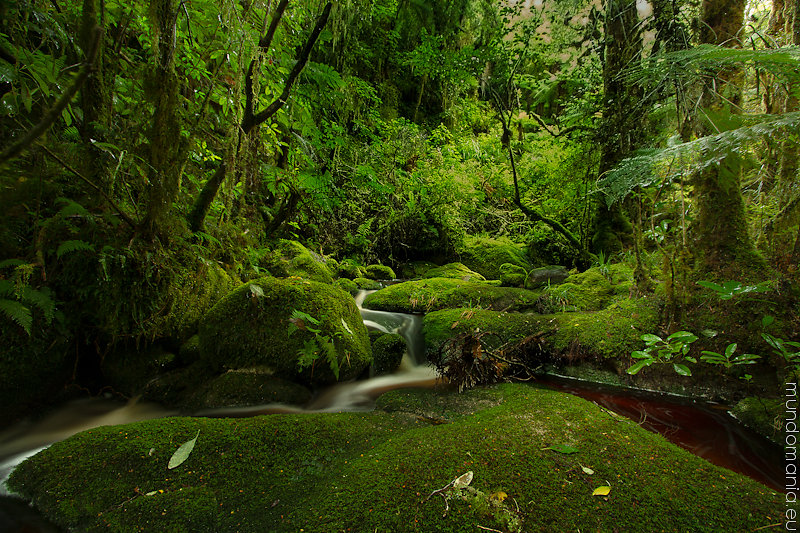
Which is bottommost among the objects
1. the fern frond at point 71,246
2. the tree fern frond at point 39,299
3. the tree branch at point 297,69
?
the tree fern frond at point 39,299

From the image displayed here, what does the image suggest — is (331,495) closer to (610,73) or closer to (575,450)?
(575,450)

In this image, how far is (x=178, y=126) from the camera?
3.00m

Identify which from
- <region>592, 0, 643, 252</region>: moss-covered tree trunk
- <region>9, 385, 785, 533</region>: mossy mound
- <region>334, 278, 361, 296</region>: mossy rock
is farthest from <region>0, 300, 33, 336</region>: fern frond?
<region>592, 0, 643, 252</region>: moss-covered tree trunk

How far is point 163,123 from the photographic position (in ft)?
9.62

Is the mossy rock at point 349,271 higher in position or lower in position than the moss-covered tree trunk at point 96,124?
lower

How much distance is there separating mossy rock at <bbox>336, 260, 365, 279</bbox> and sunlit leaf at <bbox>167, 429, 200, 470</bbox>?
6.28 meters

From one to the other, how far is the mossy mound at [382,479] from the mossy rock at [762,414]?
131 centimetres

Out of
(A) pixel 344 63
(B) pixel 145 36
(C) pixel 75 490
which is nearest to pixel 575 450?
(C) pixel 75 490

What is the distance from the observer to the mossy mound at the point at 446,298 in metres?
5.75

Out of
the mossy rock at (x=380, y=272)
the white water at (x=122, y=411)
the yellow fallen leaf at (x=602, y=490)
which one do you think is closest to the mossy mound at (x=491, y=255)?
the mossy rock at (x=380, y=272)

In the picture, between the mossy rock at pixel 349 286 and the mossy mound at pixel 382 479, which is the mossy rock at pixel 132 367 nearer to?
the mossy mound at pixel 382 479

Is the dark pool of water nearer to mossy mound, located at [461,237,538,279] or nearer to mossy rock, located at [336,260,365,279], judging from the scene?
mossy rock, located at [336,260,365,279]

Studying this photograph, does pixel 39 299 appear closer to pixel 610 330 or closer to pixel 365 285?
pixel 610 330

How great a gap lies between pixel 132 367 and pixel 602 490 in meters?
3.95
